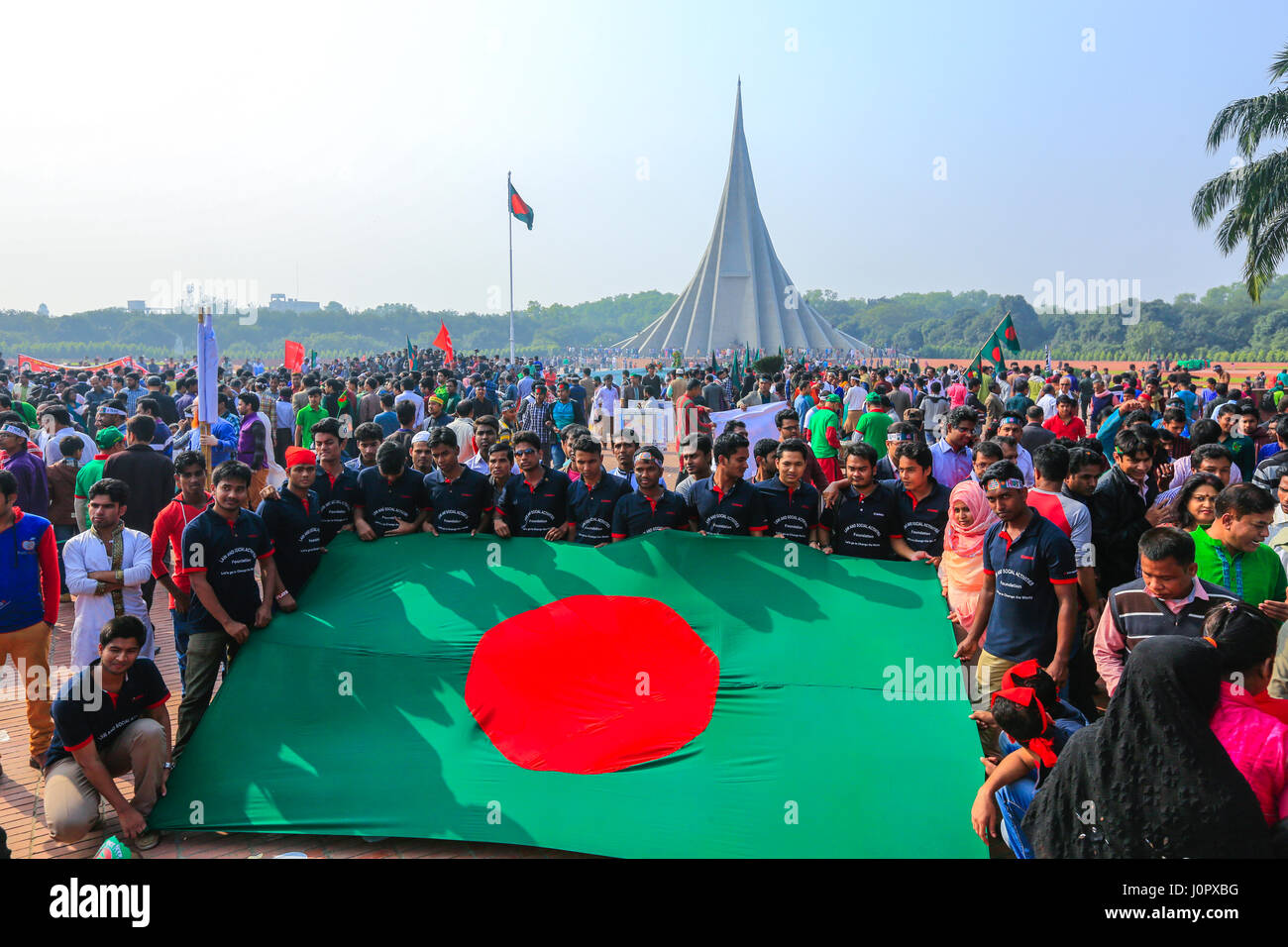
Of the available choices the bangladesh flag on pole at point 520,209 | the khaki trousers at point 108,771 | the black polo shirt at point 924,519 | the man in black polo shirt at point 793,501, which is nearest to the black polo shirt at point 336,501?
the khaki trousers at point 108,771

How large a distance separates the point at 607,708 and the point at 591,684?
0.56ft

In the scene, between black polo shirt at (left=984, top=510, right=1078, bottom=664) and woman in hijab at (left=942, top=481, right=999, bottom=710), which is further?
woman in hijab at (left=942, top=481, right=999, bottom=710)

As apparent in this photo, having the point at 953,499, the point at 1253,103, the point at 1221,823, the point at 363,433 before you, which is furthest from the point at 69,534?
the point at 1253,103

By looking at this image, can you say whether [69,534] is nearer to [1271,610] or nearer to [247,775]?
[247,775]

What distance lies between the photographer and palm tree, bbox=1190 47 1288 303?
712 inches

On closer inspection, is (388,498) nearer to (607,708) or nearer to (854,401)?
(607,708)

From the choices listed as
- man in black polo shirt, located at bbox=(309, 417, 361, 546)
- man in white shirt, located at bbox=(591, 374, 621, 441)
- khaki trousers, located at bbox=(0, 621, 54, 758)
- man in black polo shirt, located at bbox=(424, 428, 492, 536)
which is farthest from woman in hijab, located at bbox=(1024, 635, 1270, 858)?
man in white shirt, located at bbox=(591, 374, 621, 441)

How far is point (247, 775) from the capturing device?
4.42 meters

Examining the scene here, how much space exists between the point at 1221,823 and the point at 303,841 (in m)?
3.76

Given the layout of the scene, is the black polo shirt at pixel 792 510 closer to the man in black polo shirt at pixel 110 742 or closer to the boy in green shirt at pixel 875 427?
the man in black polo shirt at pixel 110 742

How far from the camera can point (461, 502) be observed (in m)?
5.68

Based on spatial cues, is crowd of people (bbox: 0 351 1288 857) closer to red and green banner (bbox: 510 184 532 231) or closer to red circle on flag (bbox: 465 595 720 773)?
red circle on flag (bbox: 465 595 720 773)

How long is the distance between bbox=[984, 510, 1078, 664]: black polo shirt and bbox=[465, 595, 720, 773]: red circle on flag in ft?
4.70

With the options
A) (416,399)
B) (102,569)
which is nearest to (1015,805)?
(102,569)
